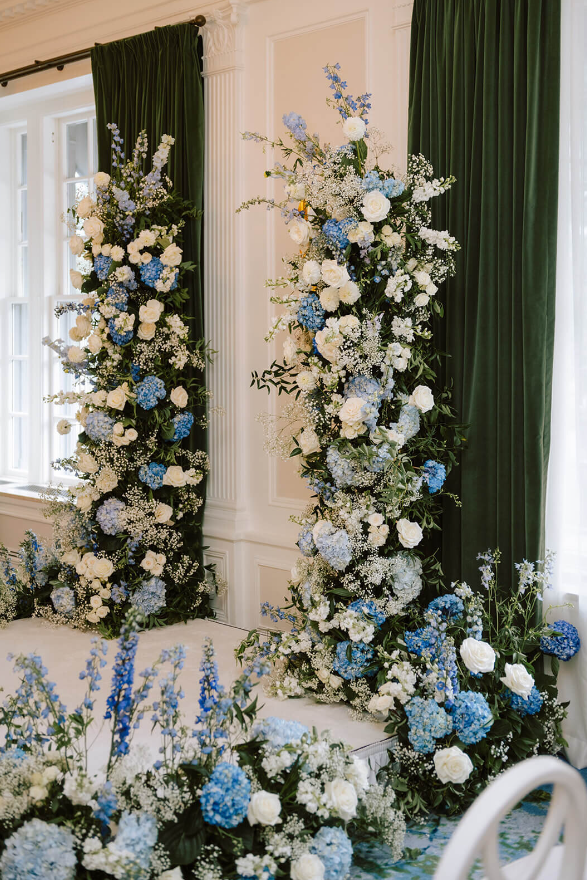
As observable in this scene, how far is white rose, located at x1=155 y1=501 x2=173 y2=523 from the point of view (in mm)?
3950

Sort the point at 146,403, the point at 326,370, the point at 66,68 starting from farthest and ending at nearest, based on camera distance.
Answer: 1. the point at 66,68
2. the point at 146,403
3. the point at 326,370

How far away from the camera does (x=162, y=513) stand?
3951 millimetres

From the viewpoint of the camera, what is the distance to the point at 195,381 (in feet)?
14.0

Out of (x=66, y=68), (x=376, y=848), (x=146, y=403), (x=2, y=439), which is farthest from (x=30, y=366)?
(x=376, y=848)

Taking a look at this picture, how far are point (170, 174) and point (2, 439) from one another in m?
2.62

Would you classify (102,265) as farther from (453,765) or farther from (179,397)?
(453,765)

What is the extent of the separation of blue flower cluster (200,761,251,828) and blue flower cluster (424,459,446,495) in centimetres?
132

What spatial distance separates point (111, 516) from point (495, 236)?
2.05 metres

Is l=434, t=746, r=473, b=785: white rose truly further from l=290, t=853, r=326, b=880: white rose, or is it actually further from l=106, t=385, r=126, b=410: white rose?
l=106, t=385, r=126, b=410: white rose

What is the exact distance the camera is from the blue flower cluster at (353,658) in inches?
115

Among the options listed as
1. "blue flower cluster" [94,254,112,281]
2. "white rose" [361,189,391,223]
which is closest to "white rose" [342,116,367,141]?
"white rose" [361,189,391,223]

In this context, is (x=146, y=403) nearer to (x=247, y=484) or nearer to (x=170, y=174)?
(x=247, y=484)

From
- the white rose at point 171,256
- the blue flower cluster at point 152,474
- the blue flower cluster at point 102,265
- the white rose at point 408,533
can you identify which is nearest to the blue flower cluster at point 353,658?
the white rose at point 408,533

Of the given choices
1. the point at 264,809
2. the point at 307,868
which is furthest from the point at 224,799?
the point at 307,868
